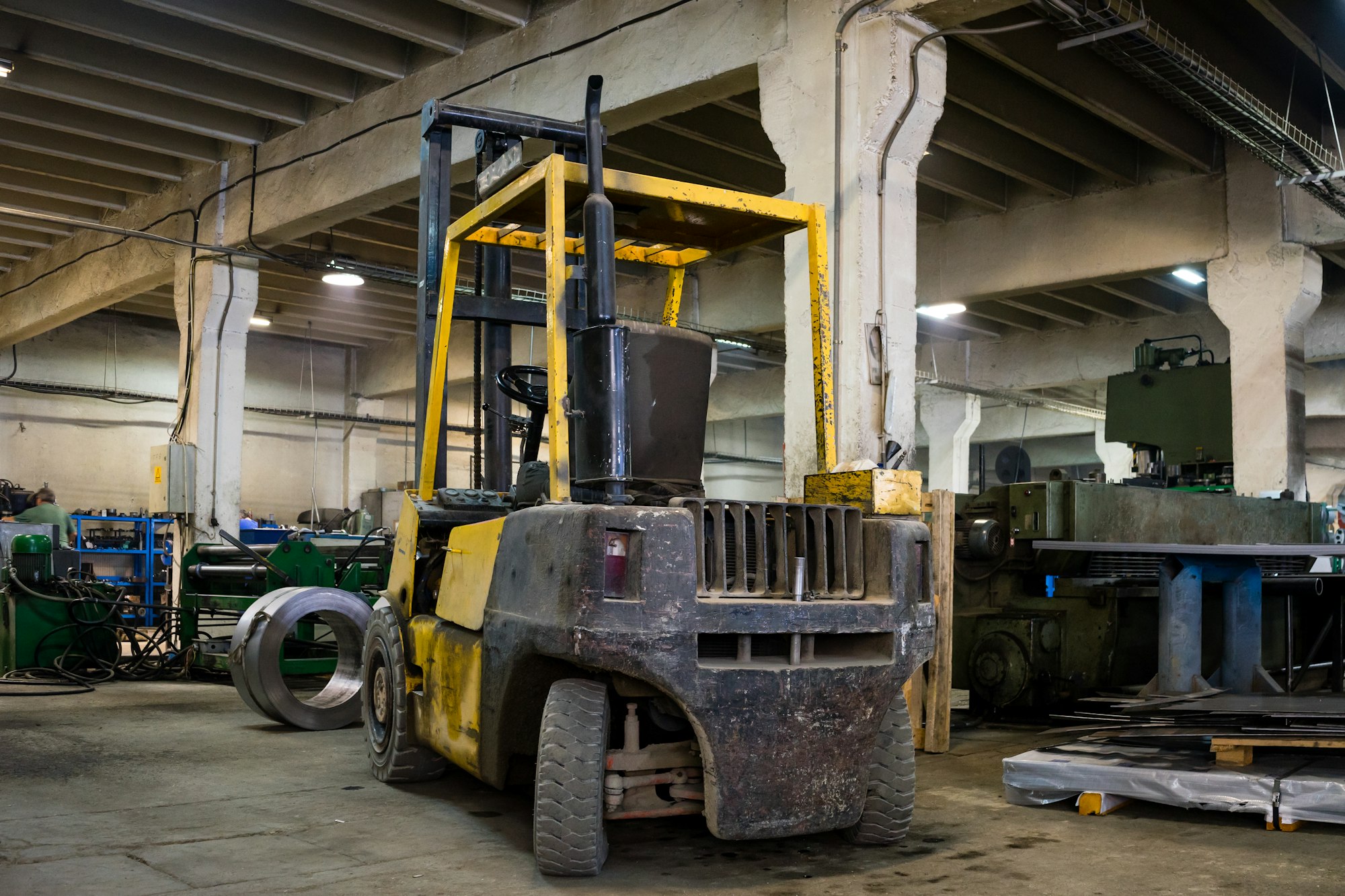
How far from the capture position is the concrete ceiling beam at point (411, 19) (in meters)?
8.88

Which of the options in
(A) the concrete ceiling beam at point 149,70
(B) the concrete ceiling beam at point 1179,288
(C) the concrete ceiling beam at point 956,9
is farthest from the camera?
(B) the concrete ceiling beam at point 1179,288

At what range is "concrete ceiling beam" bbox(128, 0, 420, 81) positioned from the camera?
29.7 feet

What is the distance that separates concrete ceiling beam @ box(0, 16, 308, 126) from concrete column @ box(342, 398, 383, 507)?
10999 mm

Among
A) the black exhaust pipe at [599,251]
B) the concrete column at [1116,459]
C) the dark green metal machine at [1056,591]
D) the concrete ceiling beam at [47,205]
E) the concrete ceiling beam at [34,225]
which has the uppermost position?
the concrete ceiling beam at [47,205]

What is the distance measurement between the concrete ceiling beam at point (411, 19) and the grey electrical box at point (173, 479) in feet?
16.6

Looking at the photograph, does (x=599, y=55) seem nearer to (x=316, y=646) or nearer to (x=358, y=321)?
(x=316, y=646)

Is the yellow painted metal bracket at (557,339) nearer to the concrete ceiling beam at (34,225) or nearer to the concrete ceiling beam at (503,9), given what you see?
the concrete ceiling beam at (503,9)

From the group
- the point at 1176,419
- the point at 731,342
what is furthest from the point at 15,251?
the point at 1176,419

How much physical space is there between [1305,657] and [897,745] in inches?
201

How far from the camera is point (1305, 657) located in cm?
784

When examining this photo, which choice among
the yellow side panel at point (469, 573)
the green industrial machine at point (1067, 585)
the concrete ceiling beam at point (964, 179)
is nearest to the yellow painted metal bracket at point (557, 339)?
the yellow side panel at point (469, 573)

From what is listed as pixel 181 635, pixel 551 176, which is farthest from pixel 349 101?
pixel 551 176

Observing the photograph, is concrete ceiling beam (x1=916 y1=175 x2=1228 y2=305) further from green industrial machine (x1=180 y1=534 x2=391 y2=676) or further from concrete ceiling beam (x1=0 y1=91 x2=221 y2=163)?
→ concrete ceiling beam (x1=0 y1=91 x2=221 y2=163)

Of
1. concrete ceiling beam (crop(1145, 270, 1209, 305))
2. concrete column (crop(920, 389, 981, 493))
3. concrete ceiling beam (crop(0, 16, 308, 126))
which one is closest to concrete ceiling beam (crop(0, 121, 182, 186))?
concrete ceiling beam (crop(0, 16, 308, 126))
